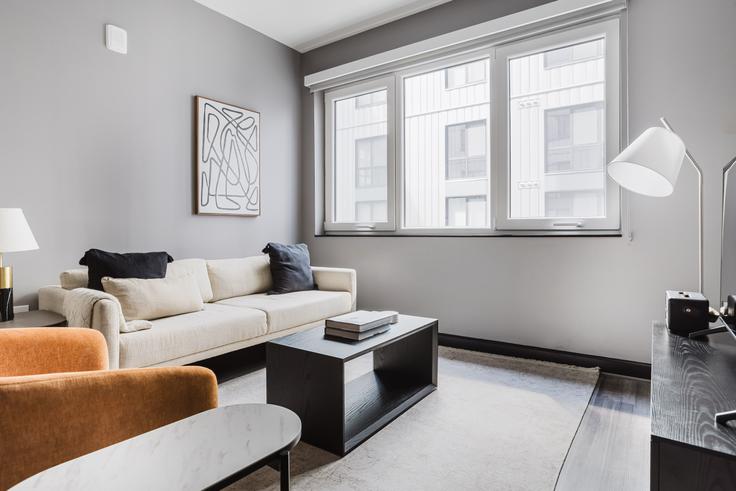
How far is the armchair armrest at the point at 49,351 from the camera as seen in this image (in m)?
1.36

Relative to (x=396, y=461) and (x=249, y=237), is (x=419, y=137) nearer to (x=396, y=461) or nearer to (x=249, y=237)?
(x=249, y=237)

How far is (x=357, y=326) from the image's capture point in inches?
77.5

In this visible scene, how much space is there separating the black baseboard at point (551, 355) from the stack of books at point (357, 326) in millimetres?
1313

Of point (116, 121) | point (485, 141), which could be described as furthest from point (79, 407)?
point (485, 141)

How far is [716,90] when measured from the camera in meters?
2.41

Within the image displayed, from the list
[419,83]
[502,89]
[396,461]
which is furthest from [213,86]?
[396,461]

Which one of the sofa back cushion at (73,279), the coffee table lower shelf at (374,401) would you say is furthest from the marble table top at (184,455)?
the sofa back cushion at (73,279)

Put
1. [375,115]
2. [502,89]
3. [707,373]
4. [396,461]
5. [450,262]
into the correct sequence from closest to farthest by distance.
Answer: [707,373]
[396,461]
[502,89]
[450,262]
[375,115]

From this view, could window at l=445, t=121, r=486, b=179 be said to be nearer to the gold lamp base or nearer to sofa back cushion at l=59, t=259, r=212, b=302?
sofa back cushion at l=59, t=259, r=212, b=302

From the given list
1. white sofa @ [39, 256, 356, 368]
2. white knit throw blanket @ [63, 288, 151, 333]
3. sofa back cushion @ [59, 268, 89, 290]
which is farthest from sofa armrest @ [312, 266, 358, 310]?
sofa back cushion @ [59, 268, 89, 290]

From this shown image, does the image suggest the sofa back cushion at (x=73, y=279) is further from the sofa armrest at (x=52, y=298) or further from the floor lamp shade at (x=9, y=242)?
the floor lamp shade at (x=9, y=242)

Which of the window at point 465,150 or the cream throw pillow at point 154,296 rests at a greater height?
the window at point 465,150

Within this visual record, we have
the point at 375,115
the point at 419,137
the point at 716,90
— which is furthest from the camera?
the point at 375,115

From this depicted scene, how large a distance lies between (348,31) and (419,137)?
47.1 inches
